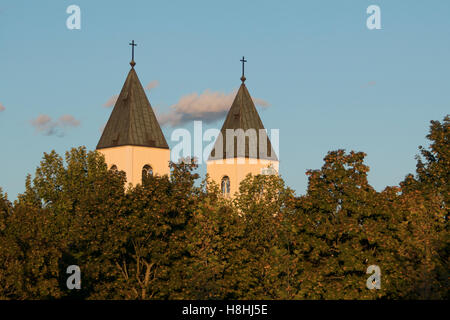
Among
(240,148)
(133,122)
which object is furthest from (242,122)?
(133,122)

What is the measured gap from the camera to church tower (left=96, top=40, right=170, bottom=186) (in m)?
71.6

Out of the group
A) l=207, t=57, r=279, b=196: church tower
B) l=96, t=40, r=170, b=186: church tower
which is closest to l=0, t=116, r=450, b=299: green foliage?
l=96, t=40, r=170, b=186: church tower

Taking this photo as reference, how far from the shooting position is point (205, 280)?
140ft

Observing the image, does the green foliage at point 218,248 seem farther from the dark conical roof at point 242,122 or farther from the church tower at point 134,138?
the dark conical roof at point 242,122

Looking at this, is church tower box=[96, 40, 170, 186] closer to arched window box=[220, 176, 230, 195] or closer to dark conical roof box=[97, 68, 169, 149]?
dark conical roof box=[97, 68, 169, 149]

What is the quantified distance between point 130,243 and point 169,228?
240 cm

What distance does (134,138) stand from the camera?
71.5m

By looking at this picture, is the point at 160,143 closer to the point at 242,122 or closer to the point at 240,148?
the point at 240,148

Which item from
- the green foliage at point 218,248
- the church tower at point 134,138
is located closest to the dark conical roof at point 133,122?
the church tower at point 134,138

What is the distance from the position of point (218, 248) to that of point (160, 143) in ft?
96.1

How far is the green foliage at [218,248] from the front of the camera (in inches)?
1639

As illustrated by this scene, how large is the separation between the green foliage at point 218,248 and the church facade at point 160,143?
24805 mm

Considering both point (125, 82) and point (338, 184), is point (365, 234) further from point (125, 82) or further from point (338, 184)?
point (125, 82)
